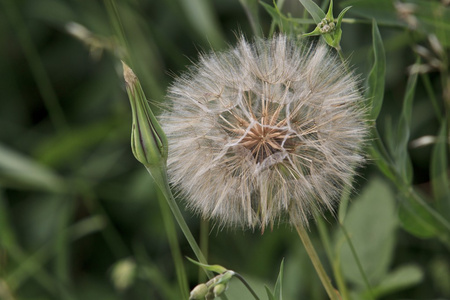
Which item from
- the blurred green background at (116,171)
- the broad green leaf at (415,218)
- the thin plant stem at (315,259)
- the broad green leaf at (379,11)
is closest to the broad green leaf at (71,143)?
the blurred green background at (116,171)

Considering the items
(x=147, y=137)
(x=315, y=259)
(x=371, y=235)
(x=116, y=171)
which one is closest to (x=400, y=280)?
(x=371, y=235)

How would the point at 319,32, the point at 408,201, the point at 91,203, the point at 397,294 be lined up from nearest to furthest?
the point at 319,32
the point at 408,201
the point at 397,294
the point at 91,203

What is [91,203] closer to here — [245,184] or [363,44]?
[363,44]

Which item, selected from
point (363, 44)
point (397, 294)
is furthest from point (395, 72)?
point (397, 294)

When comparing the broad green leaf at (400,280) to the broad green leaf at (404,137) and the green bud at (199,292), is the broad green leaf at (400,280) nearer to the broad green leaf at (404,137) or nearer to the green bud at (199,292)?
the broad green leaf at (404,137)

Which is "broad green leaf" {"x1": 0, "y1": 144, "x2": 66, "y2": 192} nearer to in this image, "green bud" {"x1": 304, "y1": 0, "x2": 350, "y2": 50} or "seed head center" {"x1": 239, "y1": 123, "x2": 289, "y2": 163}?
"seed head center" {"x1": 239, "y1": 123, "x2": 289, "y2": 163}

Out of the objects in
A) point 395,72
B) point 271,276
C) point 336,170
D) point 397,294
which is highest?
point 336,170
